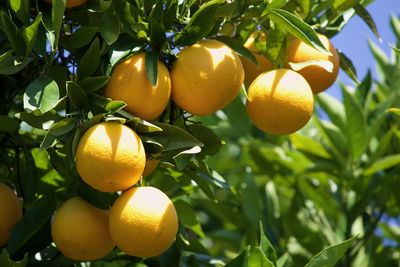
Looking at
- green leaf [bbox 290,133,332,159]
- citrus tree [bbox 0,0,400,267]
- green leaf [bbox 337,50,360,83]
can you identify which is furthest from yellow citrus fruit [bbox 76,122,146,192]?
green leaf [bbox 290,133,332,159]

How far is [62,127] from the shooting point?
4.34ft

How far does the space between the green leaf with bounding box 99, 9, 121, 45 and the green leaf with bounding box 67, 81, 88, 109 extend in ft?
0.30

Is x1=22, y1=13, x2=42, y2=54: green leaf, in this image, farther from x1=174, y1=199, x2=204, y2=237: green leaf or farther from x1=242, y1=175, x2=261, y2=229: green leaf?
x1=242, y1=175, x2=261, y2=229: green leaf

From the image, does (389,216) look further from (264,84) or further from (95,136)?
(95,136)

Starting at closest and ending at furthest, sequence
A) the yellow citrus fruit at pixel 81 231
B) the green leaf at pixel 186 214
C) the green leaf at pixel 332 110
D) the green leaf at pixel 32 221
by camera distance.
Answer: the yellow citrus fruit at pixel 81 231 < the green leaf at pixel 32 221 < the green leaf at pixel 186 214 < the green leaf at pixel 332 110

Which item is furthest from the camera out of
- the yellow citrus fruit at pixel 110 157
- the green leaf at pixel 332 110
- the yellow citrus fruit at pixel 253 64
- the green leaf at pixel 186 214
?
the green leaf at pixel 332 110

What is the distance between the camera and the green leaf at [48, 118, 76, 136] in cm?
130

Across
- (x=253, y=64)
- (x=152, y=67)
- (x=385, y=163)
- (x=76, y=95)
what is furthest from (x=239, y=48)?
(x=385, y=163)

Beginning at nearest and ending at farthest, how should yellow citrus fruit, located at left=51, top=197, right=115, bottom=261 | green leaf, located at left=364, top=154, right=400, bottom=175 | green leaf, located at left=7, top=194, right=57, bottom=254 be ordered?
yellow citrus fruit, located at left=51, top=197, right=115, bottom=261
green leaf, located at left=7, top=194, right=57, bottom=254
green leaf, located at left=364, top=154, right=400, bottom=175

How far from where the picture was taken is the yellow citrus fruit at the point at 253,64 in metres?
1.61

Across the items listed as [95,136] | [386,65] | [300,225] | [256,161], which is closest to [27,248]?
[95,136]

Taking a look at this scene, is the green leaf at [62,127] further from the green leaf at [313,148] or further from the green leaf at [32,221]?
the green leaf at [313,148]

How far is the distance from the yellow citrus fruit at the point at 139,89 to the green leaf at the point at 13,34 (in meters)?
0.16

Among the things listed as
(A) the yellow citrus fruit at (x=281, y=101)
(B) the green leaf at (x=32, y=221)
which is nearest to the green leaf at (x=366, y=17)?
(A) the yellow citrus fruit at (x=281, y=101)
